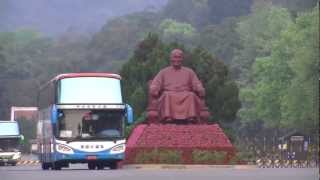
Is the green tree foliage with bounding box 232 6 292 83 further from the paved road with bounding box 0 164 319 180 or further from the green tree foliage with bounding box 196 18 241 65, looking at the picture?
the paved road with bounding box 0 164 319 180

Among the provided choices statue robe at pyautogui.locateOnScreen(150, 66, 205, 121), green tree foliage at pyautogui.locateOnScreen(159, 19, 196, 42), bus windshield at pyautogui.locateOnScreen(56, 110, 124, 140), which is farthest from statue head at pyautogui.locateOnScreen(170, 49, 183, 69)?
green tree foliage at pyautogui.locateOnScreen(159, 19, 196, 42)

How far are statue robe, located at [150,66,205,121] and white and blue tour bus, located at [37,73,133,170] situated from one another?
475 cm

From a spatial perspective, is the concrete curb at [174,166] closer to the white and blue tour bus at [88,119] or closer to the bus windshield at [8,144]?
the white and blue tour bus at [88,119]

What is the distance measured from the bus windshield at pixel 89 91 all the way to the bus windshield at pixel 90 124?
383mm

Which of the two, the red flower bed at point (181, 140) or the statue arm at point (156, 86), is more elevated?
the statue arm at point (156, 86)

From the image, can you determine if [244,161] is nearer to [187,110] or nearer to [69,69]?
[187,110]

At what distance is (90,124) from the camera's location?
37.8 metres

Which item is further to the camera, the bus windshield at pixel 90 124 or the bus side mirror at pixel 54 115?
the bus windshield at pixel 90 124

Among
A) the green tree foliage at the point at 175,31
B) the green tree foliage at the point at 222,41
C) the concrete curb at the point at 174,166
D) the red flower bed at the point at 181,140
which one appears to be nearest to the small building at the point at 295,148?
the red flower bed at the point at 181,140

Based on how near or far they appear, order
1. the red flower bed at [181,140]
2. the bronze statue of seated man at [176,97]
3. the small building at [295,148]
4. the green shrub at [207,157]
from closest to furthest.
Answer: the green shrub at [207,157], the red flower bed at [181,140], the bronze statue of seated man at [176,97], the small building at [295,148]

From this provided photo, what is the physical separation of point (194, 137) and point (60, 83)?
19.3 feet

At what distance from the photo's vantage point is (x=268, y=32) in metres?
109

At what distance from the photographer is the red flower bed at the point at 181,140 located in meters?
40.8

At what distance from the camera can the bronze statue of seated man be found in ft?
140
